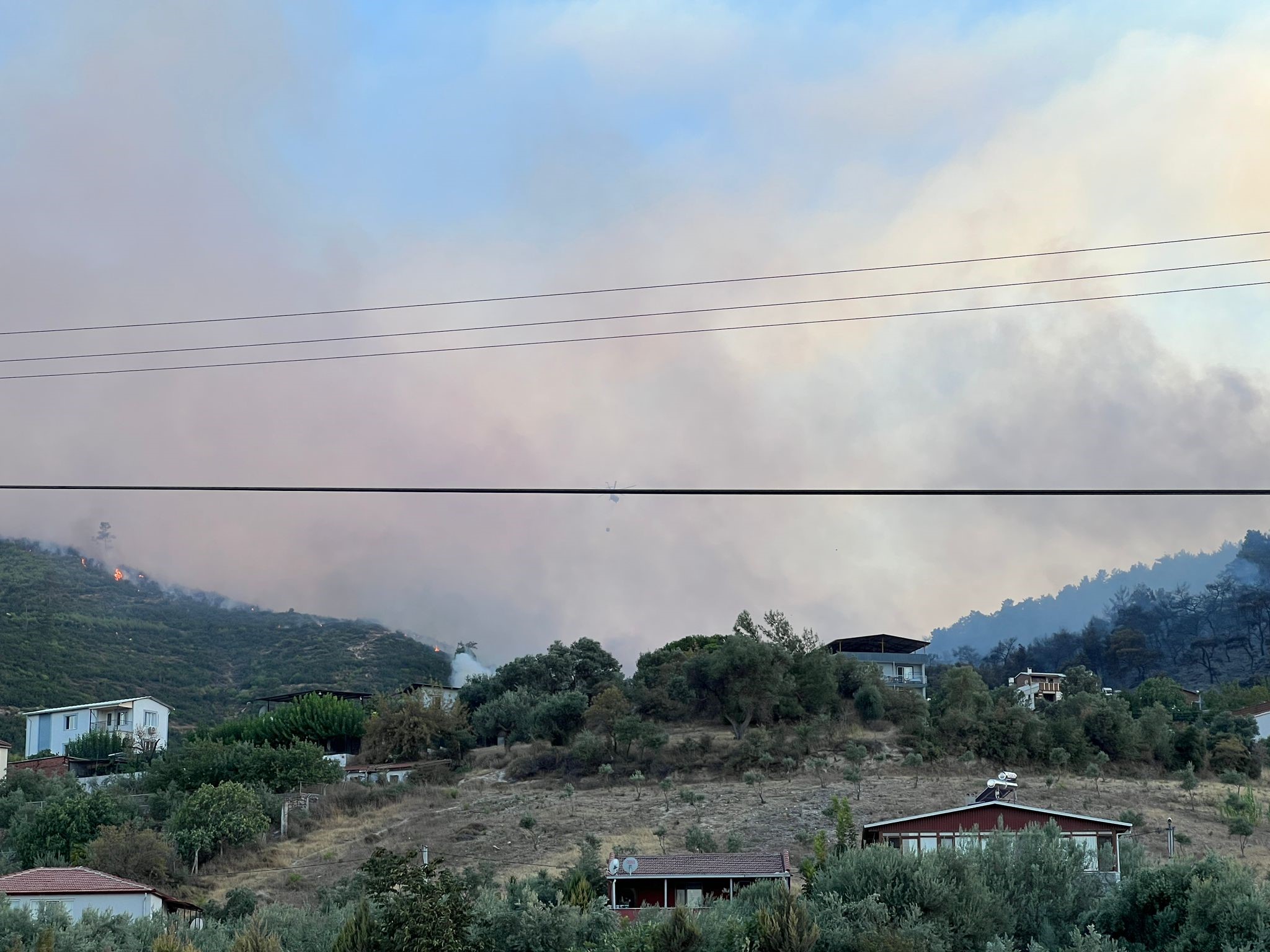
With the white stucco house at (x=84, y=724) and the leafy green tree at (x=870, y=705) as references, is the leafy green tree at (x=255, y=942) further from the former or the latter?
the white stucco house at (x=84, y=724)

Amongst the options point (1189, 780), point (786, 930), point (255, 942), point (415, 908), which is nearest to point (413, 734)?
point (1189, 780)

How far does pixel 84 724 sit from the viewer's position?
72812 mm

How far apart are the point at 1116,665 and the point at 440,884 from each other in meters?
98.5

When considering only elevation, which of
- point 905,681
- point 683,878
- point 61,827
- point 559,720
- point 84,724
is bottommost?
point 683,878

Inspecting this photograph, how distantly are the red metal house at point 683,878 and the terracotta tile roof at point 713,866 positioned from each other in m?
0.02

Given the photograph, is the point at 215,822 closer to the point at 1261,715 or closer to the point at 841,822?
the point at 841,822

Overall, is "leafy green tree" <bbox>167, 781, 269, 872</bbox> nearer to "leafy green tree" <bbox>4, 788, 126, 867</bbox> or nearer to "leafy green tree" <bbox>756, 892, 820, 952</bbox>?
"leafy green tree" <bbox>4, 788, 126, 867</bbox>

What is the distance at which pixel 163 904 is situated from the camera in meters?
33.6

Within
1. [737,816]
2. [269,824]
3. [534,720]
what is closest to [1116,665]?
[534,720]

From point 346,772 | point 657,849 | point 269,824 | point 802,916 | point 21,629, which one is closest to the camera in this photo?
point 802,916

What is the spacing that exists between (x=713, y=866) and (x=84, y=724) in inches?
2066

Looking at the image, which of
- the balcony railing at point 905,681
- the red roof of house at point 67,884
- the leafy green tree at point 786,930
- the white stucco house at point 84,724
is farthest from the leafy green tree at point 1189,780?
the white stucco house at point 84,724

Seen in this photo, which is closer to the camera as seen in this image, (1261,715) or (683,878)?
(683,878)

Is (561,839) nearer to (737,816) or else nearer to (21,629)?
(737,816)
